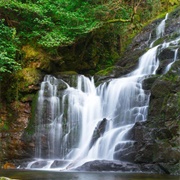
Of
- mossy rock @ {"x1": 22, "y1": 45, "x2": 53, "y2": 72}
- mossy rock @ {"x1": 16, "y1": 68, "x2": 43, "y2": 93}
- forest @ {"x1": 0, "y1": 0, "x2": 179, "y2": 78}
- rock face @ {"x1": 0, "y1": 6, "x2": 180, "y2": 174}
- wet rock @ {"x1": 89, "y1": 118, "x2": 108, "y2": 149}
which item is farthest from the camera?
mossy rock @ {"x1": 22, "y1": 45, "x2": 53, "y2": 72}

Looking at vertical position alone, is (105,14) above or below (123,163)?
above

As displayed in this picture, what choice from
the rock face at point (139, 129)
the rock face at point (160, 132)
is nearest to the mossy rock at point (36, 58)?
the rock face at point (139, 129)

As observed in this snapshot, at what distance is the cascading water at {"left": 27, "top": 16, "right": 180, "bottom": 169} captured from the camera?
10742mm

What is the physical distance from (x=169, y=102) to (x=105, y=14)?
7664mm

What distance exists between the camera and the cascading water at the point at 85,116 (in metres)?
10.7

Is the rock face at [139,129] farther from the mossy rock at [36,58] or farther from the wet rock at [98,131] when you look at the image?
the wet rock at [98,131]

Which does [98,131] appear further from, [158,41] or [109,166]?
[158,41]

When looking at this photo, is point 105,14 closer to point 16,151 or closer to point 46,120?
point 46,120

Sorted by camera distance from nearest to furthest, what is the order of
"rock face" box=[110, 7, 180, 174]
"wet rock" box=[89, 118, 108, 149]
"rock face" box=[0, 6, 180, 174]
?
"rock face" box=[110, 7, 180, 174] < "rock face" box=[0, 6, 180, 174] < "wet rock" box=[89, 118, 108, 149]

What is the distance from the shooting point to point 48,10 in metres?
14.9

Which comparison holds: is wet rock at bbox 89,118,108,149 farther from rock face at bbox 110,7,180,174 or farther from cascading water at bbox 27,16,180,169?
rock face at bbox 110,7,180,174

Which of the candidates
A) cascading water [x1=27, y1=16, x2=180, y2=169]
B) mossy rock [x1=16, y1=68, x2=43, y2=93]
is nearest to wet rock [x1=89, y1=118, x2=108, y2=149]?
cascading water [x1=27, y1=16, x2=180, y2=169]

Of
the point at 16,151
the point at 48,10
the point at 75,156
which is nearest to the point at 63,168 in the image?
the point at 75,156

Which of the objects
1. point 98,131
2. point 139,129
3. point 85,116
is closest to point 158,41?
point 85,116
